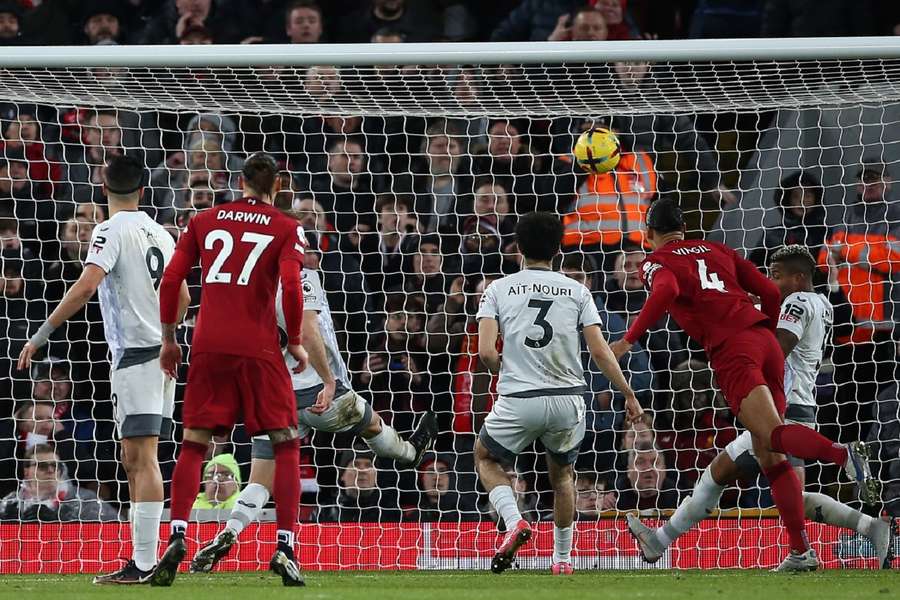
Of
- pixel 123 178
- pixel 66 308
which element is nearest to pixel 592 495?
pixel 123 178

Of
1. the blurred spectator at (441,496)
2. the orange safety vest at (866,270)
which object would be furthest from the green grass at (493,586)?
the orange safety vest at (866,270)

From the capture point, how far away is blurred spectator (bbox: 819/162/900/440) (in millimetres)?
9383

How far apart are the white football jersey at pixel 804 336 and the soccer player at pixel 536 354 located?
4.28ft

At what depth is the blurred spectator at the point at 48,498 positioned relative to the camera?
9.23m

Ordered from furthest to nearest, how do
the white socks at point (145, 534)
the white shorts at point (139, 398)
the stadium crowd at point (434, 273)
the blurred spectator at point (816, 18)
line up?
the blurred spectator at point (816, 18) → the stadium crowd at point (434, 273) → the white shorts at point (139, 398) → the white socks at point (145, 534)

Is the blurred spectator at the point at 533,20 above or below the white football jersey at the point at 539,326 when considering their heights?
above

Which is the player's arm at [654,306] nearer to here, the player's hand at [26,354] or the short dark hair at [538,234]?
the short dark hair at [538,234]

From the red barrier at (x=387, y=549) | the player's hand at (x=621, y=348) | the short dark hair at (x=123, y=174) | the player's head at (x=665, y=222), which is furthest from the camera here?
the red barrier at (x=387, y=549)

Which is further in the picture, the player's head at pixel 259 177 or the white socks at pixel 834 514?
the white socks at pixel 834 514

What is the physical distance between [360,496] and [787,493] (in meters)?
3.42

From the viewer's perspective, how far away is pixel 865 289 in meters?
9.54

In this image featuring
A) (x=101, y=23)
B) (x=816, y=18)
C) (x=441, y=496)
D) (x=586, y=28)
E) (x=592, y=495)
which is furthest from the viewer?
(x=101, y=23)

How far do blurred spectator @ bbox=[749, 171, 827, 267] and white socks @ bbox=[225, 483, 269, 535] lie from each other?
4.19 meters

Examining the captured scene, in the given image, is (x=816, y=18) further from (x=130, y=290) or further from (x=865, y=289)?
(x=130, y=290)
